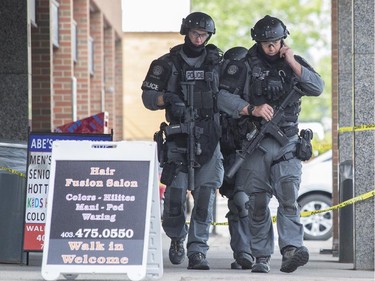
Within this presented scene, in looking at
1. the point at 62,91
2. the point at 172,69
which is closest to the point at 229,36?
the point at 62,91

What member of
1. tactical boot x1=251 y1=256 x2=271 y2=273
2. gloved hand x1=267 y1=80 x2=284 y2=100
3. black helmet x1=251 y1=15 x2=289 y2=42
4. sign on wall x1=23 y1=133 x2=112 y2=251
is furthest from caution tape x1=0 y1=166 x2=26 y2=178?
black helmet x1=251 y1=15 x2=289 y2=42

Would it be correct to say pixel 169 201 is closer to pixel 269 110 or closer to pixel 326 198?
pixel 269 110

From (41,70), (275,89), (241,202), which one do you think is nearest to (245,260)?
(241,202)

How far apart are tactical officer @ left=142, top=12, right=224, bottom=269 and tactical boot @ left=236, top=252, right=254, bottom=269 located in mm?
444

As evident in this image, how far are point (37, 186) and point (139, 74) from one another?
26186 millimetres

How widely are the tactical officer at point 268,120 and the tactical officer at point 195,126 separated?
378mm

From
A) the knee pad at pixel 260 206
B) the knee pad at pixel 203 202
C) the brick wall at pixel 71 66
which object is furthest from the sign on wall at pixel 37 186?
the brick wall at pixel 71 66

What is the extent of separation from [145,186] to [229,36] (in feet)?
179

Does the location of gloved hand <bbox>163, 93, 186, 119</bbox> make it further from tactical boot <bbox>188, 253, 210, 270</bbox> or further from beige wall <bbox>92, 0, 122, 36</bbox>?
beige wall <bbox>92, 0, 122, 36</bbox>

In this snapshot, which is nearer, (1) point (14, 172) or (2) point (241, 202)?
(2) point (241, 202)

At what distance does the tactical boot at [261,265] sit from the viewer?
43.1 feet

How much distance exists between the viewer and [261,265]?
13164mm

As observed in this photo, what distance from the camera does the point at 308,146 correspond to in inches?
513

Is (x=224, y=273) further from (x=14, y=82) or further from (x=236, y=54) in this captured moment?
(x=14, y=82)
